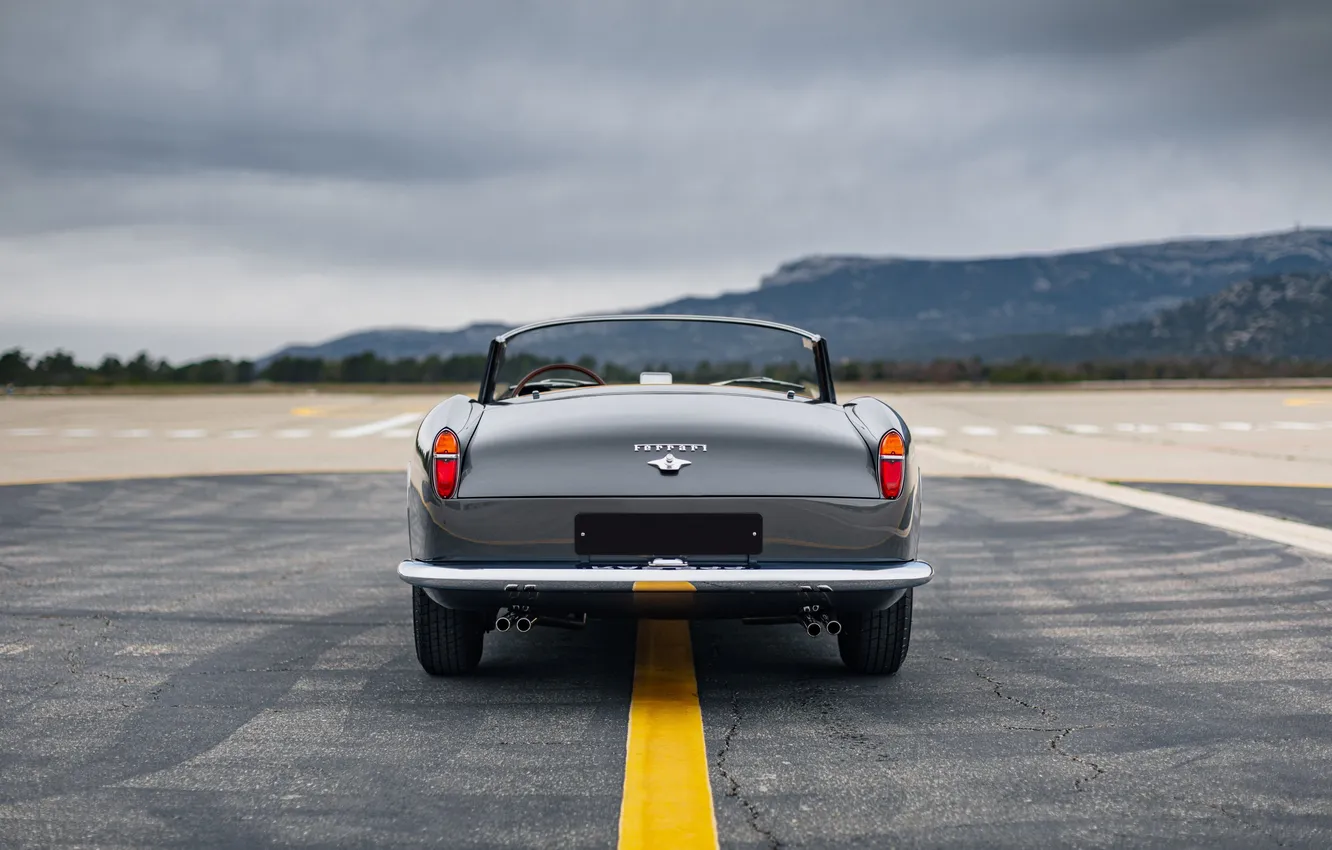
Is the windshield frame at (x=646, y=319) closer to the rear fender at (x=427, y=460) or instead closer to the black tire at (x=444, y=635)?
the rear fender at (x=427, y=460)

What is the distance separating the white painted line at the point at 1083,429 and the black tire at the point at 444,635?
2058 cm

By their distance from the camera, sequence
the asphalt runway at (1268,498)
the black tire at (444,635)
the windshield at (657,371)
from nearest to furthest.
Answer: the black tire at (444,635) < the windshield at (657,371) < the asphalt runway at (1268,498)

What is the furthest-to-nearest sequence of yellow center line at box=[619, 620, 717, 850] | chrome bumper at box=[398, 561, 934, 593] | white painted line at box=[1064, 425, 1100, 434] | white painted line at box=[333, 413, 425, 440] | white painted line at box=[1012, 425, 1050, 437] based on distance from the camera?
white painted line at box=[333, 413, 425, 440] < white painted line at box=[1064, 425, 1100, 434] < white painted line at box=[1012, 425, 1050, 437] < chrome bumper at box=[398, 561, 934, 593] < yellow center line at box=[619, 620, 717, 850]

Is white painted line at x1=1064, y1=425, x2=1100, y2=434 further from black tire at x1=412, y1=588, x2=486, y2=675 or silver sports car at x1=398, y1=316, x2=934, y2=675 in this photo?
black tire at x1=412, y1=588, x2=486, y2=675

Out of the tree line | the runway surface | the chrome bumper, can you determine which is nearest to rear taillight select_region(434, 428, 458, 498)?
the chrome bumper

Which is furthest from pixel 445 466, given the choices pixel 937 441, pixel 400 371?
pixel 400 371

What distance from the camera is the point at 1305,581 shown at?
704 cm

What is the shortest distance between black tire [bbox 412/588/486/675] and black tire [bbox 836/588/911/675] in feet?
4.68

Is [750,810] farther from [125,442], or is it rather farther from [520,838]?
[125,442]

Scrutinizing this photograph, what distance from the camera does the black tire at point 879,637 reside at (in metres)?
4.65

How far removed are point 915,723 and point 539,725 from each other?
49.1 inches

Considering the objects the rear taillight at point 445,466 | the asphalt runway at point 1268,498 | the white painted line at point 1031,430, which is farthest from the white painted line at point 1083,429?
the rear taillight at point 445,466

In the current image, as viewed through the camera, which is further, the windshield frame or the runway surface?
the runway surface

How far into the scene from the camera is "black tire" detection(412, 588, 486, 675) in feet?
15.1
